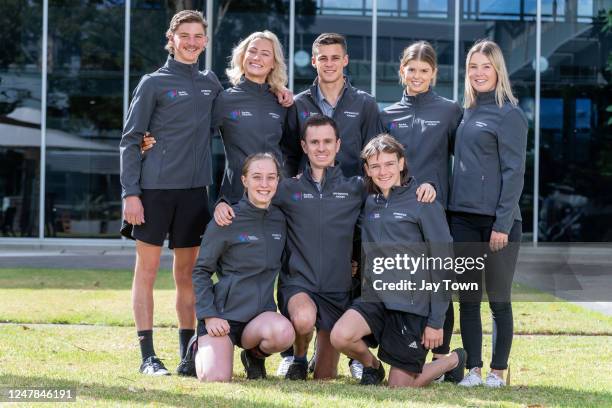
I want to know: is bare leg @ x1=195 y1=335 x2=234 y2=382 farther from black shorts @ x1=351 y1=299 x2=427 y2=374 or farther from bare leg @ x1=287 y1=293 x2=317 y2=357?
black shorts @ x1=351 y1=299 x2=427 y2=374

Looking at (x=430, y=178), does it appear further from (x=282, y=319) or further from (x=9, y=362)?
(x=9, y=362)

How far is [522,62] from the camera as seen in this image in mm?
15766

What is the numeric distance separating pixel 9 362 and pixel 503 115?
11.2 ft

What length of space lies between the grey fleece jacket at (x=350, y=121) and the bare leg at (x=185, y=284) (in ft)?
3.06

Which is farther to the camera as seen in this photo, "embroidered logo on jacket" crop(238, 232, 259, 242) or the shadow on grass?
"embroidered logo on jacket" crop(238, 232, 259, 242)

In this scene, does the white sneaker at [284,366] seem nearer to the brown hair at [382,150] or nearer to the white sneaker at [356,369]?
the white sneaker at [356,369]

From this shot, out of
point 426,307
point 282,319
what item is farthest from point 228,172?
point 426,307

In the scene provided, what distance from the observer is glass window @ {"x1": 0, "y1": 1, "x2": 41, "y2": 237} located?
15977mm

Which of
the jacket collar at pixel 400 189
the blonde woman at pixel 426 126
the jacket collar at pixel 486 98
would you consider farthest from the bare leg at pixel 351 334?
the jacket collar at pixel 486 98

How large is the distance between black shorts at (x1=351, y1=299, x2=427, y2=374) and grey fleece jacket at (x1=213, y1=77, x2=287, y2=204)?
1153 mm

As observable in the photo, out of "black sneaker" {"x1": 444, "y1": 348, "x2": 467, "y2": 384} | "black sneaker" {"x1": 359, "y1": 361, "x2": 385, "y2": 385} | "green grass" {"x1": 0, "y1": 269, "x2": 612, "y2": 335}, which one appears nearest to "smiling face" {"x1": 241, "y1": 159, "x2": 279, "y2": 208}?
"black sneaker" {"x1": 359, "y1": 361, "x2": 385, "y2": 385}

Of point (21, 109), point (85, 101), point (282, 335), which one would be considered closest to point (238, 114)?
point (282, 335)

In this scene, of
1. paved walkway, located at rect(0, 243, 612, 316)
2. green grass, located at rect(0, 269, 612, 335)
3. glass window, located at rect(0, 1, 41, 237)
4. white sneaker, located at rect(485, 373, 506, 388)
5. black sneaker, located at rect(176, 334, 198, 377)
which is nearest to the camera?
white sneaker, located at rect(485, 373, 506, 388)

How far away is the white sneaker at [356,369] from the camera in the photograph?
559 centimetres
